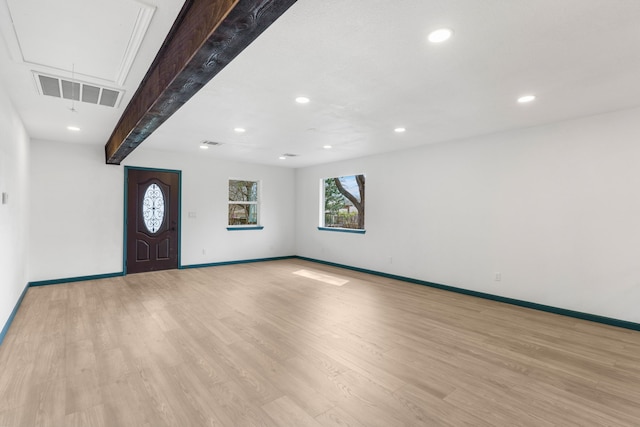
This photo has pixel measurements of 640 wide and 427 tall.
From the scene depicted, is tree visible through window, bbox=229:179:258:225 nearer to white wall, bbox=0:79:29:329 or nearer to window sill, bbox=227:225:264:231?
window sill, bbox=227:225:264:231

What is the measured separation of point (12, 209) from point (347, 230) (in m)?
5.43

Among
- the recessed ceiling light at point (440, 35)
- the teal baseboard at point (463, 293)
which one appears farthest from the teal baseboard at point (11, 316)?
the recessed ceiling light at point (440, 35)

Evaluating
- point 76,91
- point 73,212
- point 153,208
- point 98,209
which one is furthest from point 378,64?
point 73,212

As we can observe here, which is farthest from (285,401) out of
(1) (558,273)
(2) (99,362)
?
(1) (558,273)

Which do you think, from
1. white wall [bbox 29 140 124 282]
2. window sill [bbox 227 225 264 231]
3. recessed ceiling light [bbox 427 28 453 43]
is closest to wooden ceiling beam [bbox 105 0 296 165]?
recessed ceiling light [bbox 427 28 453 43]

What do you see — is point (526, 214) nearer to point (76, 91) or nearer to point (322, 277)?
point (322, 277)

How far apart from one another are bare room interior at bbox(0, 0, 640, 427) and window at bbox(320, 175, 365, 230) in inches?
19.7

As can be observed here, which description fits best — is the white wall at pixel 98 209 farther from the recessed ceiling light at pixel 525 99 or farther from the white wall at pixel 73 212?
the recessed ceiling light at pixel 525 99

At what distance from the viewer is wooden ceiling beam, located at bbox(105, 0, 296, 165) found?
1.36 metres

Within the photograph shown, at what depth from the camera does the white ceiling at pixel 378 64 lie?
184 cm

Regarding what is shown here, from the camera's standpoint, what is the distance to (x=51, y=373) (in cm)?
243

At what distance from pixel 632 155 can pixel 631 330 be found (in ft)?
6.49

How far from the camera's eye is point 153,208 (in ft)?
20.6

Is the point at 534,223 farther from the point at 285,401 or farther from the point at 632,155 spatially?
the point at 285,401
